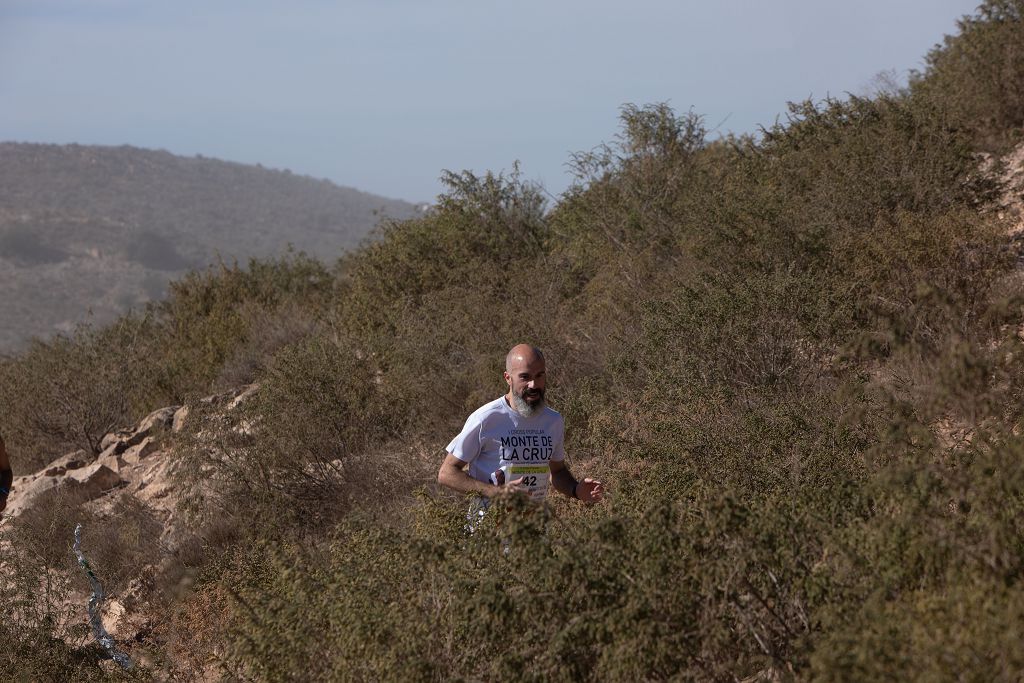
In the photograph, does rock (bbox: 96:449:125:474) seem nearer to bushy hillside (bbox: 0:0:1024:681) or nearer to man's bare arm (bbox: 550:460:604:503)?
bushy hillside (bbox: 0:0:1024:681)

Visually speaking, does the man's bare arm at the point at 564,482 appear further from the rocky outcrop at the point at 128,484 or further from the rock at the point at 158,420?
the rock at the point at 158,420

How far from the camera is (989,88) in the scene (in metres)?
17.7

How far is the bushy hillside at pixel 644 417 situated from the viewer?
4.18 metres

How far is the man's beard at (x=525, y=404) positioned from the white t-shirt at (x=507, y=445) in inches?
0.9

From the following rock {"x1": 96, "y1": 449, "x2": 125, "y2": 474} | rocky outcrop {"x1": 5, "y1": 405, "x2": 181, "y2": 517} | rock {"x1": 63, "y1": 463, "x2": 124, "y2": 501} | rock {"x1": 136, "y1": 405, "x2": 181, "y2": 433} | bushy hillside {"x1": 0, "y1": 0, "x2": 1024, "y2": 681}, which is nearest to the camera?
bushy hillside {"x1": 0, "y1": 0, "x2": 1024, "y2": 681}

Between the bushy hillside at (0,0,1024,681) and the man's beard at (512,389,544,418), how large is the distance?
0.65 metres

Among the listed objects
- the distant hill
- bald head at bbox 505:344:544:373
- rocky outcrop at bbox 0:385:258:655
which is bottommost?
rocky outcrop at bbox 0:385:258:655

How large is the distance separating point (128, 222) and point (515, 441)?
123911 mm

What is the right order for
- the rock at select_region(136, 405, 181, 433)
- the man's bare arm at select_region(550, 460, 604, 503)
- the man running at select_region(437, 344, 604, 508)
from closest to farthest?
the man running at select_region(437, 344, 604, 508) < the man's bare arm at select_region(550, 460, 604, 503) < the rock at select_region(136, 405, 181, 433)

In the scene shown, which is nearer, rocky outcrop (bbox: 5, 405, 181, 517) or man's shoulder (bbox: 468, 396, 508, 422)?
man's shoulder (bbox: 468, 396, 508, 422)

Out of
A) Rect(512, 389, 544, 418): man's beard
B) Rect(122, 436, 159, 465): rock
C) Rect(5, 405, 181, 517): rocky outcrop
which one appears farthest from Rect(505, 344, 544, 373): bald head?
Rect(122, 436, 159, 465): rock

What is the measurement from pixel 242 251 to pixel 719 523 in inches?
4543

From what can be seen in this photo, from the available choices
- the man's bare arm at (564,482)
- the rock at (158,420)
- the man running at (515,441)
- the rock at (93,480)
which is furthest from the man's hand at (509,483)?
the rock at (158,420)

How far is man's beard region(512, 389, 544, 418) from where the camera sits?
5.47 meters
